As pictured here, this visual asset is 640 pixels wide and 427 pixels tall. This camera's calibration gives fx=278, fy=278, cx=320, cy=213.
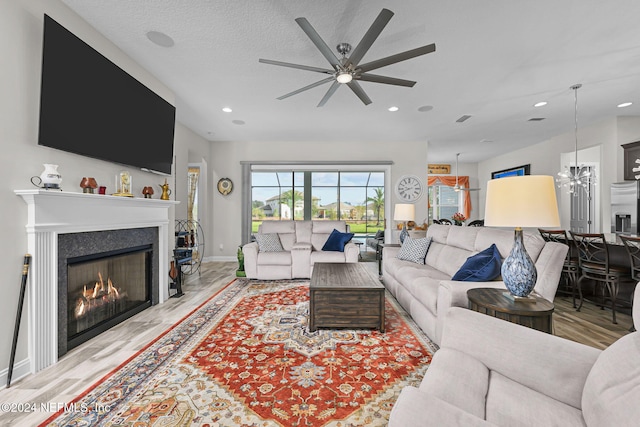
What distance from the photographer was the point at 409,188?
640 centimetres

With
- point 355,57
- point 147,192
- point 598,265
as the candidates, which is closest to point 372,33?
point 355,57

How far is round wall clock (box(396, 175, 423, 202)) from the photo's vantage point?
639 centimetres

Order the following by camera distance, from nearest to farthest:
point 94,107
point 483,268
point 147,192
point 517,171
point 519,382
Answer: point 519,382 < point 483,268 < point 94,107 < point 147,192 < point 517,171

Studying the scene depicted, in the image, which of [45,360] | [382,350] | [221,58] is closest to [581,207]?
[382,350]

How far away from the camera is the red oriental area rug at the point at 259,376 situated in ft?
4.96

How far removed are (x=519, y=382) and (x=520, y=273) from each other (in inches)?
31.8

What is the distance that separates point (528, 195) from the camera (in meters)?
1.61

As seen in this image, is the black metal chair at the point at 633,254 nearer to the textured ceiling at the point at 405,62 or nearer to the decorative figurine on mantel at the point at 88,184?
the textured ceiling at the point at 405,62

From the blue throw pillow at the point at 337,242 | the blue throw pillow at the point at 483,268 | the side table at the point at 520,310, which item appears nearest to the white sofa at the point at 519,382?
the side table at the point at 520,310

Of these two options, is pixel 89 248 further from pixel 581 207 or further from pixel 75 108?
pixel 581 207

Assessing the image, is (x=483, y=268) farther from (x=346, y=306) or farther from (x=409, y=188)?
(x=409, y=188)

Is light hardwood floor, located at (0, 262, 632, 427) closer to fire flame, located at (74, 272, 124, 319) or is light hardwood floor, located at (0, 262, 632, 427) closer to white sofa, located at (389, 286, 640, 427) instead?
fire flame, located at (74, 272, 124, 319)

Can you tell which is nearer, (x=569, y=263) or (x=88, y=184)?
(x=88, y=184)

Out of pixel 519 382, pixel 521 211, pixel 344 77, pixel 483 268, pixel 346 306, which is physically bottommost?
pixel 346 306
